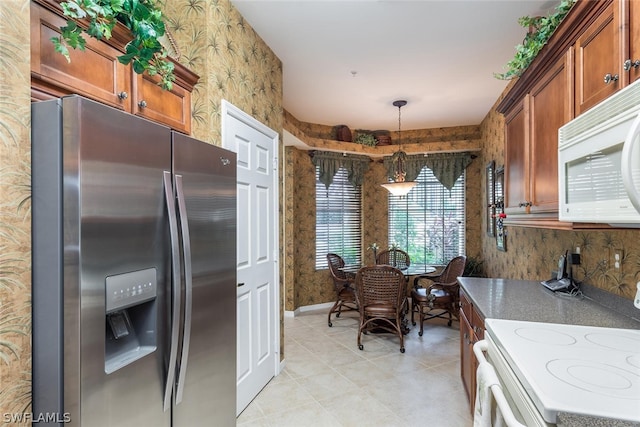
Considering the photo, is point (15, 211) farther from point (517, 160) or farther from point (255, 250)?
point (517, 160)

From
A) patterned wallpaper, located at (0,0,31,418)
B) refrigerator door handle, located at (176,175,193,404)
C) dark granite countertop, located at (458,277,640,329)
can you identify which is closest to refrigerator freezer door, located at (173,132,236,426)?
refrigerator door handle, located at (176,175,193,404)

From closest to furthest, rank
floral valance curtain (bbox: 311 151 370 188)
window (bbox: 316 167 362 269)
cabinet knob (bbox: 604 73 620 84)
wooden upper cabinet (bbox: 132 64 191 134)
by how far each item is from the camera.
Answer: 1. cabinet knob (bbox: 604 73 620 84)
2. wooden upper cabinet (bbox: 132 64 191 134)
3. floral valance curtain (bbox: 311 151 370 188)
4. window (bbox: 316 167 362 269)

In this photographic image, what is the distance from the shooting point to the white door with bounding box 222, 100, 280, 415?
2.36 metres

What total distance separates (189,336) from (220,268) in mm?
367

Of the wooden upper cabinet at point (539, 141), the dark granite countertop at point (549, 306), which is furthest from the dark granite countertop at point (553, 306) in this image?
the wooden upper cabinet at point (539, 141)

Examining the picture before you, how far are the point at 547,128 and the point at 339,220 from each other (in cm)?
372

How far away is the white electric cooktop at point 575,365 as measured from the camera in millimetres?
855

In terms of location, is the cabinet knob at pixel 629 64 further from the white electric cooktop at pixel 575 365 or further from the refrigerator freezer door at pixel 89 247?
the refrigerator freezer door at pixel 89 247

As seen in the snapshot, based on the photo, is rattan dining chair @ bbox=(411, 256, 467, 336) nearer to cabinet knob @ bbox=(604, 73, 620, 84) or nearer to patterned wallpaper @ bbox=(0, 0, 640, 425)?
patterned wallpaper @ bbox=(0, 0, 640, 425)

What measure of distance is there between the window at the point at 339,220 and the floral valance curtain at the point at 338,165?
0.09 meters

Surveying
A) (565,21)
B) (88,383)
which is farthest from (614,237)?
(88,383)

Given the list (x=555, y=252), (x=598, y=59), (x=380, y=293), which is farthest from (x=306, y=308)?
(x=598, y=59)

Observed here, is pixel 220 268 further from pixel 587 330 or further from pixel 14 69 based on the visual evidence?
pixel 587 330

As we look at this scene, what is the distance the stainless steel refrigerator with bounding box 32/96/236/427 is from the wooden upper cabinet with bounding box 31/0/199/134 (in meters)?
0.25
